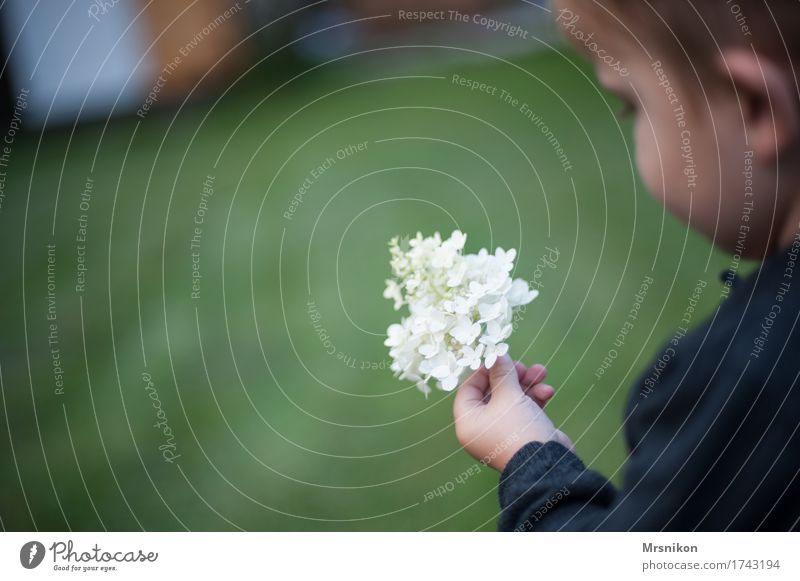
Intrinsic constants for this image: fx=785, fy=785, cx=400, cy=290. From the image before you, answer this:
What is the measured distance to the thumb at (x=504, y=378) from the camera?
545mm

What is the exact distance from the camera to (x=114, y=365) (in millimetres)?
1198

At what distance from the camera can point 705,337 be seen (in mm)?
468

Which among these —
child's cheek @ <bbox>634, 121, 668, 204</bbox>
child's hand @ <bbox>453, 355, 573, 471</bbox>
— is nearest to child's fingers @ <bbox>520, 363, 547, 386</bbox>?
child's hand @ <bbox>453, 355, 573, 471</bbox>

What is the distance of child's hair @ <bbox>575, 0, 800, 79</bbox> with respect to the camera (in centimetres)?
49

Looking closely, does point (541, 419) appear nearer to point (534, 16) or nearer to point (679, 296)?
point (679, 296)

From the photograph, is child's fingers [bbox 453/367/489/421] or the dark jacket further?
child's fingers [bbox 453/367/489/421]

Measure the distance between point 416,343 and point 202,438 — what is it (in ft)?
2.12

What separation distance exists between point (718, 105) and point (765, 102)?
0.16 ft

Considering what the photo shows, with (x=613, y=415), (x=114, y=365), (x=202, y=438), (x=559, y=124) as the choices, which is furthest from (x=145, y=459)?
(x=559, y=124)

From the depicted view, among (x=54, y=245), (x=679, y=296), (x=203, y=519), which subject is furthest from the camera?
(x=54, y=245)

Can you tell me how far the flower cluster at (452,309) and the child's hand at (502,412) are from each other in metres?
0.05
